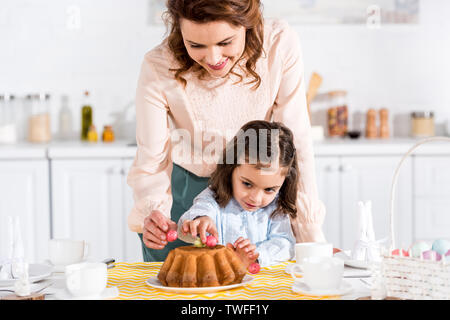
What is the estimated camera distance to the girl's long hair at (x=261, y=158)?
1767 mm

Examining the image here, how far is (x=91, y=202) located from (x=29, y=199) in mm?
316

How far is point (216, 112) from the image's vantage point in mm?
1805

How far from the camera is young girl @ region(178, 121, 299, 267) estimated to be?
1745 millimetres

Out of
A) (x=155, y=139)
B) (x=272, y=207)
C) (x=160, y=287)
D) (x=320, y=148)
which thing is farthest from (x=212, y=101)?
(x=320, y=148)

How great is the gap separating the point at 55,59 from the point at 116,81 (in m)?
0.38

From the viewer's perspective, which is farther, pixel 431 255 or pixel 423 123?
pixel 423 123

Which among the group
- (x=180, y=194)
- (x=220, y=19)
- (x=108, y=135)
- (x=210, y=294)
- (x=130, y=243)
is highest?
(x=220, y=19)

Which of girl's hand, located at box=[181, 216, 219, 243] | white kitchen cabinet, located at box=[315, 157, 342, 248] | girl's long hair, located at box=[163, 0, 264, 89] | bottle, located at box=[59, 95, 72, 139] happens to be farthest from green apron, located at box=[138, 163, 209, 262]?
bottle, located at box=[59, 95, 72, 139]

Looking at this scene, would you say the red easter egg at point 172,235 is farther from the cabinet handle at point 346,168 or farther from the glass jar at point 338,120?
the glass jar at point 338,120

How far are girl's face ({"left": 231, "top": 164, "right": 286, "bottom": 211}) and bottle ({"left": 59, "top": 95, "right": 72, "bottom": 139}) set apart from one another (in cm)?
213

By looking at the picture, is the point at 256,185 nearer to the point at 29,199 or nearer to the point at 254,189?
the point at 254,189

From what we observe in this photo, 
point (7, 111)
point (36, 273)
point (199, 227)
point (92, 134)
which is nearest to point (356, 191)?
point (92, 134)

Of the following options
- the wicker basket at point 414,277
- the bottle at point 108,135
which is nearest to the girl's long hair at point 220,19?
the wicker basket at point 414,277

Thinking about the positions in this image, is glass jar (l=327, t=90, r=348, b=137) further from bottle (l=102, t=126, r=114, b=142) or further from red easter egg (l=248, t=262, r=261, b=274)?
red easter egg (l=248, t=262, r=261, b=274)
